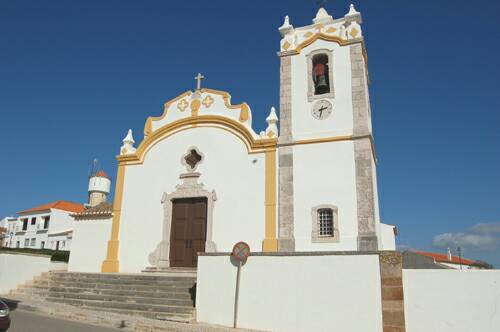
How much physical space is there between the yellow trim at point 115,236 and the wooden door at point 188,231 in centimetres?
223

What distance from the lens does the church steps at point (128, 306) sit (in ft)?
33.5

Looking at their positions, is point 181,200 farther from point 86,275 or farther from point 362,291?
point 362,291

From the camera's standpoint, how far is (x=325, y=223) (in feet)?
40.7

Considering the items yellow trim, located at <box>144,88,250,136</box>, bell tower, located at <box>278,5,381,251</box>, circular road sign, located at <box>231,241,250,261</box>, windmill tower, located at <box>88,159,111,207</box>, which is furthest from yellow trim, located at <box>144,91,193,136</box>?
windmill tower, located at <box>88,159,111,207</box>

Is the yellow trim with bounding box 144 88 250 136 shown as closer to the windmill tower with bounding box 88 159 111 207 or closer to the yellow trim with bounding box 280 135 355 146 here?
the yellow trim with bounding box 280 135 355 146

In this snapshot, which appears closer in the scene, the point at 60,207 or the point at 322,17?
the point at 322,17

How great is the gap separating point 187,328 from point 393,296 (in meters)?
4.42

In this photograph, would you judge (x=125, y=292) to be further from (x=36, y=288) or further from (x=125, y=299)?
(x=36, y=288)

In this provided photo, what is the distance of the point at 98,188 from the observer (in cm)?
3962

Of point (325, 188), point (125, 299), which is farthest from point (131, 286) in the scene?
point (325, 188)

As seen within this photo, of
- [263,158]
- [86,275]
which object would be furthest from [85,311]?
[263,158]

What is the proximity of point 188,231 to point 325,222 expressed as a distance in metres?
4.88

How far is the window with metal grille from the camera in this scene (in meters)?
12.3

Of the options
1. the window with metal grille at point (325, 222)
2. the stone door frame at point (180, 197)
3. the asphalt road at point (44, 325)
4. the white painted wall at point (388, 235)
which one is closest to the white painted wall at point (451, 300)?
the window with metal grille at point (325, 222)
